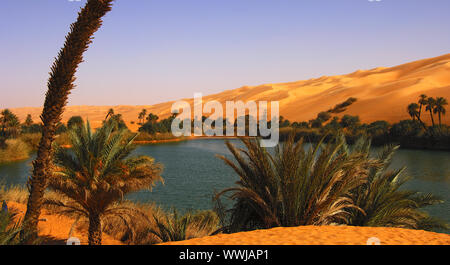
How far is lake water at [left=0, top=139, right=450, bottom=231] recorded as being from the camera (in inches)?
571

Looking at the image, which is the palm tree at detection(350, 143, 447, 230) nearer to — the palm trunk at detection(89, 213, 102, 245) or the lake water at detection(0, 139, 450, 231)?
the lake water at detection(0, 139, 450, 231)

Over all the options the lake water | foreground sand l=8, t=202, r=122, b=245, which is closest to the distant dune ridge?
the lake water

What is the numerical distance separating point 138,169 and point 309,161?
4.22m

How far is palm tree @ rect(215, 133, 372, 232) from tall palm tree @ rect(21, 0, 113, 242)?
3177mm

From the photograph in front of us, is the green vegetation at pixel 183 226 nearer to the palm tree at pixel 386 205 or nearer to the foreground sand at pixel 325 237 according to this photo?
the foreground sand at pixel 325 237

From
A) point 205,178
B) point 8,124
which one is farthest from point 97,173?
point 8,124

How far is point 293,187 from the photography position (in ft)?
21.0

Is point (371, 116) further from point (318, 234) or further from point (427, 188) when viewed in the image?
point (318, 234)

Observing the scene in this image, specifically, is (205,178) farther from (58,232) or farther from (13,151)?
(13,151)

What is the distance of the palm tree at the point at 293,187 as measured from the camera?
6.46 metres

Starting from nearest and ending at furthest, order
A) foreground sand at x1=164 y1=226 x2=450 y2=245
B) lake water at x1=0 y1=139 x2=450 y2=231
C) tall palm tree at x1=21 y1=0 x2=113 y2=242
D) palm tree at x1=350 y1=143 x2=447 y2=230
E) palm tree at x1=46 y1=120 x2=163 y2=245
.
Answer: foreground sand at x1=164 y1=226 x2=450 y2=245 → tall palm tree at x1=21 y1=0 x2=113 y2=242 → palm tree at x1=350 y1=143 x2=447 y2=230 → palm tree at x1=46 y1=120 x2=163 y2=245 → lake water at x1=0 y1=139 x2=450 y2=231

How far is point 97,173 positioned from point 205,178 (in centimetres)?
1210

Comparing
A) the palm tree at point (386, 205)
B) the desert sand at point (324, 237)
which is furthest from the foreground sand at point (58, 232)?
the palm tree at point (386, 205)
